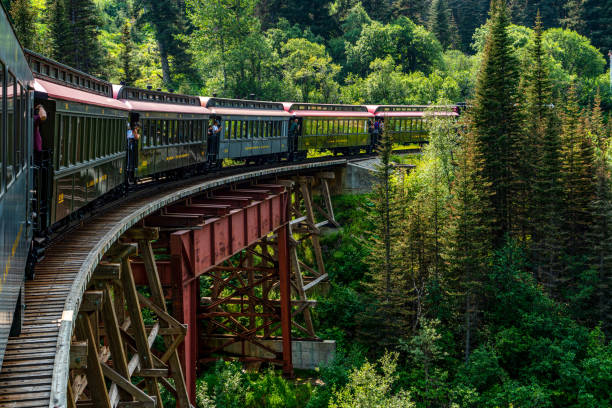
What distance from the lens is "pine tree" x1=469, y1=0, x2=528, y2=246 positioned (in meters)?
39.4

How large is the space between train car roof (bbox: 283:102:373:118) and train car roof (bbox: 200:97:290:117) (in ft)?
3.19

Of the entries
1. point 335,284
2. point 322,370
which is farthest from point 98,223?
point 335,284

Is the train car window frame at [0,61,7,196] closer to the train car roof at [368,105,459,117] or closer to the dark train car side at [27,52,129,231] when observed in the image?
the dark train car side at [27,52,129,231]

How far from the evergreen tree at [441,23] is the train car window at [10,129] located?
331 feet

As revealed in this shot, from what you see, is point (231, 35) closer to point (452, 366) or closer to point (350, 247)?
point (350, 247)

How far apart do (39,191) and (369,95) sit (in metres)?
61.8

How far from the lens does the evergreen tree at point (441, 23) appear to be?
103062 millimetres

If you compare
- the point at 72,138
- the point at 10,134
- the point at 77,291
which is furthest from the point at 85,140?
the point at 10,134

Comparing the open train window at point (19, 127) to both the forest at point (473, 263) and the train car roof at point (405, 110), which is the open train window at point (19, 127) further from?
the train car roof at point (405, 110)

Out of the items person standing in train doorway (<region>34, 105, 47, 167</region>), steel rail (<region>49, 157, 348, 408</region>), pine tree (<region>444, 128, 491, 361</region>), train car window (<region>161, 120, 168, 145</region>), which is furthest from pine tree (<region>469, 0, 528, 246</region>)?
person standing in train doorway (<region>34, 105, 47, 167</region>)

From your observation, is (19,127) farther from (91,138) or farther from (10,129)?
(91,138)

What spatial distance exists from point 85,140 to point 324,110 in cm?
2958

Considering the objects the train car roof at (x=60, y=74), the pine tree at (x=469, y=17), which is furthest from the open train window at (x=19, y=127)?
the pine tree at (x=469, y=17)

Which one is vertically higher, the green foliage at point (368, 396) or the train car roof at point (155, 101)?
the train car roof at point (155, 101)
